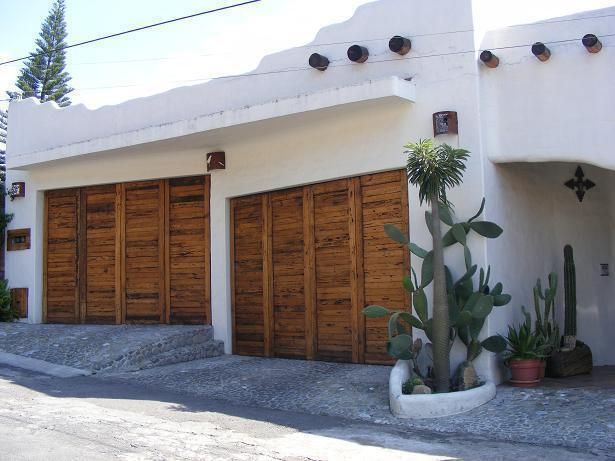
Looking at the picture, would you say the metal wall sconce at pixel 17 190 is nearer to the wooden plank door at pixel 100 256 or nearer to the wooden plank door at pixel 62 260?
the wooden plank door at pixel 62 260

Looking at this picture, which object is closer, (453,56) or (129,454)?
(129,454)

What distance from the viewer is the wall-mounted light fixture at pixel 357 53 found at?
31.7 ft

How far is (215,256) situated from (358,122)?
360cm

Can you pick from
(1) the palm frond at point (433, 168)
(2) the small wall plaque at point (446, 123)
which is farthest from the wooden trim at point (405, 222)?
(1) the palm frond at point (433, 168)

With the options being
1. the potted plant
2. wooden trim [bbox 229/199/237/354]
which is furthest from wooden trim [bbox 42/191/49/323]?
the potted plant

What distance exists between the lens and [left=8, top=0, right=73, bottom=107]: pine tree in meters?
28.2

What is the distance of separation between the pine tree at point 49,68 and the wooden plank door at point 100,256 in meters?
16.4

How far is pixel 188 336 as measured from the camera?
37.3 feet

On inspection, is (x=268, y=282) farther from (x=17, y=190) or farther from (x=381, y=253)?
(x=17, y=190)

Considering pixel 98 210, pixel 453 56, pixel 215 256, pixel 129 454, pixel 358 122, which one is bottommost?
pixel 129 454

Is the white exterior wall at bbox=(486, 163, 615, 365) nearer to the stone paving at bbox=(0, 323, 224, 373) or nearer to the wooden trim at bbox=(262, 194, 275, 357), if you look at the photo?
the wooden trim at bbox=(262, 194, 275, 357)

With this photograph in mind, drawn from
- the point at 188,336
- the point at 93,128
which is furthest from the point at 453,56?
the point at 93,128

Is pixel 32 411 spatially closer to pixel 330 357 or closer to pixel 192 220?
pixel 330 357

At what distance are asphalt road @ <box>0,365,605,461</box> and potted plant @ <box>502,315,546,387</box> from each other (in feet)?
6.50
